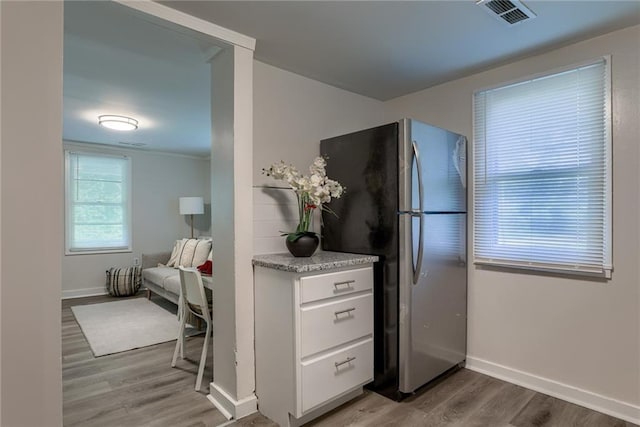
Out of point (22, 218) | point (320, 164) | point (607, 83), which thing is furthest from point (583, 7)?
point (22, 218)

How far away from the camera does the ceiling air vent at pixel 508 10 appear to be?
168cm

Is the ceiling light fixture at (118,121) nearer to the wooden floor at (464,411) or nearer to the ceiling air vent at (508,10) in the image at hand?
the wooden floor at (464,411)

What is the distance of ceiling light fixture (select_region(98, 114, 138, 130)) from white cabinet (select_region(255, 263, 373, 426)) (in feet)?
9.44

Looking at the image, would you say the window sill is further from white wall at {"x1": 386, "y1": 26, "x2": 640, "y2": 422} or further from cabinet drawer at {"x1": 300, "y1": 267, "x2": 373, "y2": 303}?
cabinet drawer at {"x1": 300, "y1": 267, "x2": 373, "y2": 303}

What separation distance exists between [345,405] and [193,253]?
11.5 ft

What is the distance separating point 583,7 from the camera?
174 centimetres

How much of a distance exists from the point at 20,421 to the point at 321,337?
128cm

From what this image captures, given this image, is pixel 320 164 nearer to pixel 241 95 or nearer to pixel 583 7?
pixel 241 95

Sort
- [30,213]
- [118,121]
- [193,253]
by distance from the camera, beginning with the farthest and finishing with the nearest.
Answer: [193,253] < [118,121] < [30,213]

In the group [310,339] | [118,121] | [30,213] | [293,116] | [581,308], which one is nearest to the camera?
[30,213]

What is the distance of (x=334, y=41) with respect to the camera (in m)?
2.06

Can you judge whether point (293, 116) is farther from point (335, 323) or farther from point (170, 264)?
point (170, 264)

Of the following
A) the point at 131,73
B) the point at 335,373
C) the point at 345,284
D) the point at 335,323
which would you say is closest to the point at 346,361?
the point at 335,373

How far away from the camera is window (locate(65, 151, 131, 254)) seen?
5.14 meters
